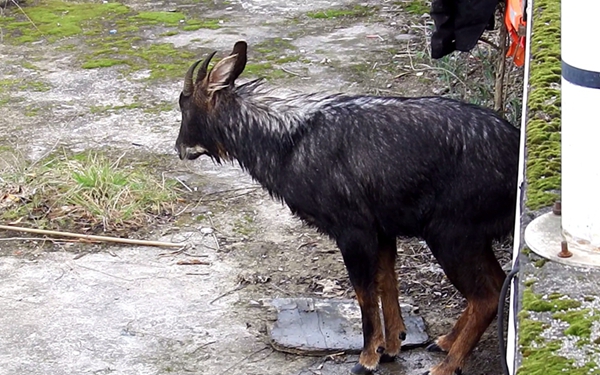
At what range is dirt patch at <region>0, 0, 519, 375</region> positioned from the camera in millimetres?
5402

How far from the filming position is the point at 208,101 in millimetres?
5301

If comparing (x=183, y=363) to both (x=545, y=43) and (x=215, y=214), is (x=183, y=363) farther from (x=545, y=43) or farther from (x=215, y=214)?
(x=545, y=43)

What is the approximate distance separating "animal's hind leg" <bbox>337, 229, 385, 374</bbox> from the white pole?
1.87 meters

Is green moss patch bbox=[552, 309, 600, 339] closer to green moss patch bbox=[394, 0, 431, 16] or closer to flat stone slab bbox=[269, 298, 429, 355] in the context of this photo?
flat stone slab bbox=[269, 298, 429, 355]

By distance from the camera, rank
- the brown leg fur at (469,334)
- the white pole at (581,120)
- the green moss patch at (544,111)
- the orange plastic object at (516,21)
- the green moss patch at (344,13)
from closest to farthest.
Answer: the white pole at (581,120) < the green moss patch at (544,111) < the brown leg fur at (469,334) < the orange plastic object at (516,21) < the green moss patch at (344,13)

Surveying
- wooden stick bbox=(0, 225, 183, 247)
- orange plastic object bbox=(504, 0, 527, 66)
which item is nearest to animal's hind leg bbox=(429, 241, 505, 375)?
orange plastic object bbox=(504, 0, 527, 66)

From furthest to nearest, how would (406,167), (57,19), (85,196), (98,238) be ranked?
(57,19) → (85,196) → (98,238) → (406,167)

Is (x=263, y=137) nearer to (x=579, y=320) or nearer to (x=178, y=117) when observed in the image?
(x=579, y=320)

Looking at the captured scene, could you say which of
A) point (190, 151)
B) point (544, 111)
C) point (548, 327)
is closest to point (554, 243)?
point (548, 327)

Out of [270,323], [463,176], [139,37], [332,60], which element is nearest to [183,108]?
[270,323]

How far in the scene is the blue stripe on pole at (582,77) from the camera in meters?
2.72

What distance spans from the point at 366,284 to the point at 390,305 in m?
0.32

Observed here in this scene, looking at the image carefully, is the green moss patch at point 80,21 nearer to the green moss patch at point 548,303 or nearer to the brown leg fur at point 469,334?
the brown leg fur at point 469,334

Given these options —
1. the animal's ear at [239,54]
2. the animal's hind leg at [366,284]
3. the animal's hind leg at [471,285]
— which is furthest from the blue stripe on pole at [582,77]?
the animal's ear at [239,54]
